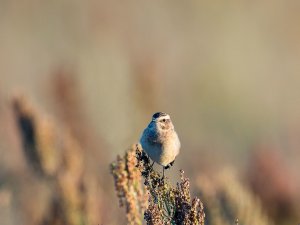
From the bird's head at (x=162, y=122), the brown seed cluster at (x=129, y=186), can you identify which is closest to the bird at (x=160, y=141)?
the bird's head at (x=162, y=122)

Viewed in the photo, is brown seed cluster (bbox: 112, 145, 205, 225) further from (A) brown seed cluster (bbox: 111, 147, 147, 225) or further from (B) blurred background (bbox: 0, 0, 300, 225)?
(B) blurred background (bbox: 0, 0, 300, 225)

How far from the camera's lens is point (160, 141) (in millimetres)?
10391

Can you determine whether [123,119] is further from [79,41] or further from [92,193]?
[79,41]

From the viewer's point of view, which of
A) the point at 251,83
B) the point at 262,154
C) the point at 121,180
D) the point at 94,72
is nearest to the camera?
the point at 121,180

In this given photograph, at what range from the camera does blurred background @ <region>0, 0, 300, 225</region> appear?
1587 centimetres

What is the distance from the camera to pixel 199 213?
31.2 ft

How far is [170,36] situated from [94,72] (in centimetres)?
473

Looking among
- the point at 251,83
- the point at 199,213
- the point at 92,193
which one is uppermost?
the point at 199,213

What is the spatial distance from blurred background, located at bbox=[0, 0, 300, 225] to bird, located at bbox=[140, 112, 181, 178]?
3.58m

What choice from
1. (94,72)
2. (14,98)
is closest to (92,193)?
(14,98)

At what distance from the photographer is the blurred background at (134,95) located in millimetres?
15867

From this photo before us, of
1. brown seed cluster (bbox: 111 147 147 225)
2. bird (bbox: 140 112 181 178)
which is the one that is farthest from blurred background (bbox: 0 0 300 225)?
bird (bbox: 140 112 181 178)

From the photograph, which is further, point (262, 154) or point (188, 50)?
point (188, 50)

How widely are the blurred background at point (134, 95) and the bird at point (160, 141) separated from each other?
3580 mm
